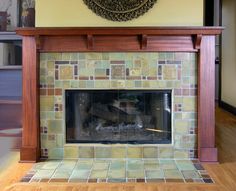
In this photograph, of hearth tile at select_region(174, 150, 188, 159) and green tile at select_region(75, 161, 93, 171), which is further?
hearth tile at select_region(174, 150, 188, 159)

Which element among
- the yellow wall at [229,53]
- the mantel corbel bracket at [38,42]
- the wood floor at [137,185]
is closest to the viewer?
the wood floor at [137,185]

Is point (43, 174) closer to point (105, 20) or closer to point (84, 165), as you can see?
point (84, 165)

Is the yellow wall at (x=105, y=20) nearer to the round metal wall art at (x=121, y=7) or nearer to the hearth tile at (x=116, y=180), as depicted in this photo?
the round metal wall art at (x=121, y=7)

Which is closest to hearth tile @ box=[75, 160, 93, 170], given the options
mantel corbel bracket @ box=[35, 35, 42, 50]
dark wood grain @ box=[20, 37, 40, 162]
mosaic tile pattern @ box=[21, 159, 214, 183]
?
mosaic tile pattern @ box=[21, 159, 214, 183]

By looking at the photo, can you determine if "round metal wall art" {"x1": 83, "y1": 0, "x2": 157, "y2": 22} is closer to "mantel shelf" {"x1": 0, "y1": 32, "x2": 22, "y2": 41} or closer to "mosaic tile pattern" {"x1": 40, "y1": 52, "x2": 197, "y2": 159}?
"mosaic tile pattern" {"x1": 40, "y1": 52, "x2": 197, "y2": 159}

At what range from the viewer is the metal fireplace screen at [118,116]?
3.25m

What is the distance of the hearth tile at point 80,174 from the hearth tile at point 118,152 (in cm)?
44

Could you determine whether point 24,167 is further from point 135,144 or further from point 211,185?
point 211,185

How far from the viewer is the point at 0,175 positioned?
2.77 m

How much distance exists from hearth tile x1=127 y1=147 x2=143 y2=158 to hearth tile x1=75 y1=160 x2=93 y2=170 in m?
0.39

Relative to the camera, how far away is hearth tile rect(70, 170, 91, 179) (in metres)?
2.70

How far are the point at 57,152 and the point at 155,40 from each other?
147cm

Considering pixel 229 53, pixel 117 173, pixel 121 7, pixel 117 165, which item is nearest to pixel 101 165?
pixel 117 165

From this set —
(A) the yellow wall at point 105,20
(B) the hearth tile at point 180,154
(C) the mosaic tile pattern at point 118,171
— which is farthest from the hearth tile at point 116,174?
(A) the yellow wall at point 105,20
